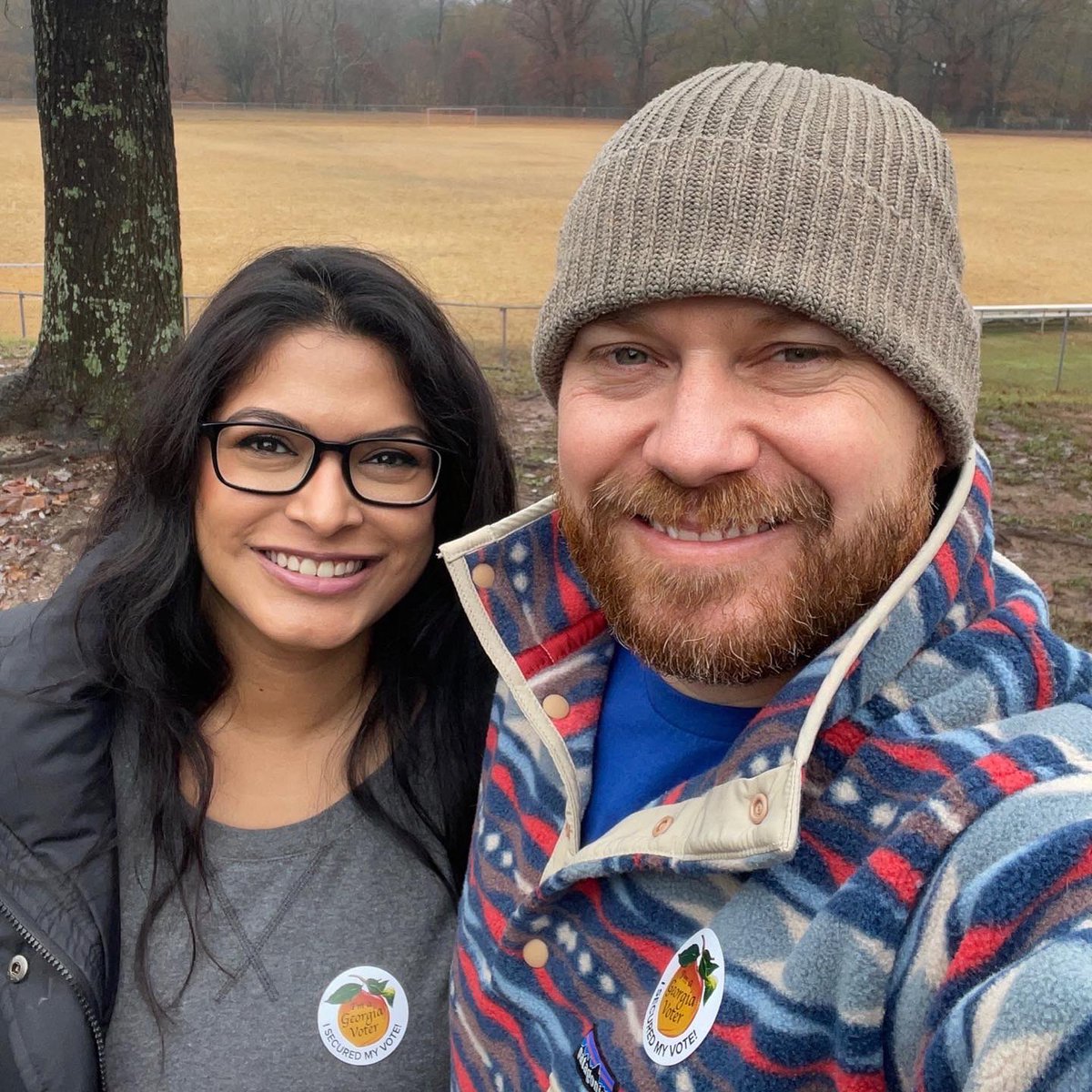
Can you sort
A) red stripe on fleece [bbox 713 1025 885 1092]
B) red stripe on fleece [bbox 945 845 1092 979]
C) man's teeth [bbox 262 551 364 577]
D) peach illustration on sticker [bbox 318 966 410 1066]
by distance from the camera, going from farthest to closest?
man's teeth [bbox 262 551 364 577]
peach illustration on sticker [bbox 318 966 410 1066]
red stripe on fleece [bbox 713 1025 885 1092]
red stripe on fleece [bbox 945 845 1092 979]

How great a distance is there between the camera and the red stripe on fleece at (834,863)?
3.75 feet

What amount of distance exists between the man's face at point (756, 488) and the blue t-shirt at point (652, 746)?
0.18m

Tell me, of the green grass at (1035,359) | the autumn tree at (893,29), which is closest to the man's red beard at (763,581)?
the green grass at (1035,359)

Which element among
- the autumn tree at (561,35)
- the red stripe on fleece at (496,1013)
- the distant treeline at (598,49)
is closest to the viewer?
the red stripe on fleece at (496,1013)

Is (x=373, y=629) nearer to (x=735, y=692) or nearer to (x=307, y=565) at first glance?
(x=307, y=565)

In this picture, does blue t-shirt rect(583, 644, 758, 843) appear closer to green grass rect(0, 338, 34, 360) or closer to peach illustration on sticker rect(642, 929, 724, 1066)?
peach illustration on sticker rect(642, 929, 724, 1066)

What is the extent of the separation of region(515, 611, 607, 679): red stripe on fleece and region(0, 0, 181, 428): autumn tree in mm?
4988

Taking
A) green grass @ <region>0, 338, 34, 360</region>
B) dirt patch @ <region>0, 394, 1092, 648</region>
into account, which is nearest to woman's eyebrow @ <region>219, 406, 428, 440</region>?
dirt patch @ <region>0, 394, 1092, 648</region>

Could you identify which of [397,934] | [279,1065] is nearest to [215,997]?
[279,1065]

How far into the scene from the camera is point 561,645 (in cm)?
183

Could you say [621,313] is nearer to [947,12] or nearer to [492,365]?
[492,365]

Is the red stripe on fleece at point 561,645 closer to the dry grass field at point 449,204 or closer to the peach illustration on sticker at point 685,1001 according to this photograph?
the peach illustration on sticker at point 685,1001

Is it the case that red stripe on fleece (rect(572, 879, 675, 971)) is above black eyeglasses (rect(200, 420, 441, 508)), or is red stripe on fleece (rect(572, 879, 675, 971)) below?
below

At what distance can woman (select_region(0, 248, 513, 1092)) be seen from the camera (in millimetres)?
1863
